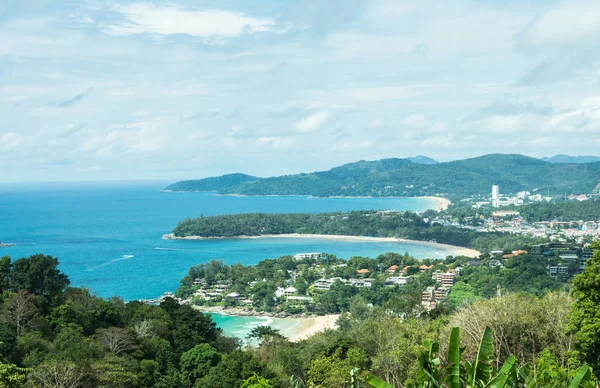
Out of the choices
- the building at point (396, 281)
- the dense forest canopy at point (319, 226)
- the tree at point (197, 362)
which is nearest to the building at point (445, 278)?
the building at point (396, 281)

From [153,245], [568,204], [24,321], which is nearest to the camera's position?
[24,321]

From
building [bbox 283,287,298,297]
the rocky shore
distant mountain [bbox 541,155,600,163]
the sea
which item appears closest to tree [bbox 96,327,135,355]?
the sea

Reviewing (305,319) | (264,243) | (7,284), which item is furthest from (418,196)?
(7,284)

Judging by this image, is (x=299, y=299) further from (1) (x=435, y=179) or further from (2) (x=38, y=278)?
(1) (x=435, y=179)

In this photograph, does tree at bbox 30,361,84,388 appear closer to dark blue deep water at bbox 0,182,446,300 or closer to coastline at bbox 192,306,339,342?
coastline at bbox 192,306,339,342

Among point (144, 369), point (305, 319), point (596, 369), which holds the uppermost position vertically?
point (596, 369)

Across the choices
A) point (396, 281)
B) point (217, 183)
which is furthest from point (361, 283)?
point (217, 183)

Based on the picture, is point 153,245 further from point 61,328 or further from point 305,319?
point 61,328
